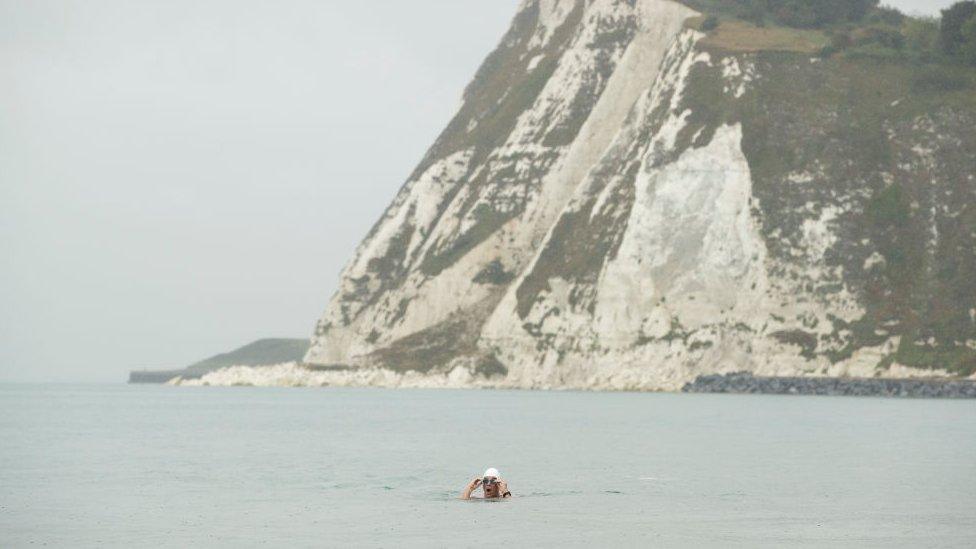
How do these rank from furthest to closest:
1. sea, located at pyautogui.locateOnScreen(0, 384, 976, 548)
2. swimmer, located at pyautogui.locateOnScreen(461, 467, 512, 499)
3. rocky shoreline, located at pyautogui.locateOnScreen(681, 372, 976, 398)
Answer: rocky shoreline, located at pyautogui.locateOnScreen(681, 372, 976, 398)
swimmer, located at pyautogui.locateOnScreen(461, 467, 512, 499)
sea, located at pyautogui.locateOnScreen(0, 384, 976, 548)

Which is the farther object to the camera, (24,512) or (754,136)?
(754,136)

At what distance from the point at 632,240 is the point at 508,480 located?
7446 centimetres

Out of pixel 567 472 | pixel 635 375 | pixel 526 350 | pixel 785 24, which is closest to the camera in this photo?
pixel 567 472

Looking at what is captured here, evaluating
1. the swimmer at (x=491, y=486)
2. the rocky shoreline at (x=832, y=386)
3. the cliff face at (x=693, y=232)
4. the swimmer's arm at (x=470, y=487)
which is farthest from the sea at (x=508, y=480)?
the cliff face at (x=693, y=232)

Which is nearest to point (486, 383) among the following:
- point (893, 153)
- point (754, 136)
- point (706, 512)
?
point (754, 136)

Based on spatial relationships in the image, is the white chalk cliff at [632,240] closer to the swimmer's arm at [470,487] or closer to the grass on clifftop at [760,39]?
the grass on clifftop at [760,39]

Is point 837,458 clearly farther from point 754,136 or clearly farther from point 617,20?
point 617,20

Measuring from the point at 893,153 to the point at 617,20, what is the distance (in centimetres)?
4321

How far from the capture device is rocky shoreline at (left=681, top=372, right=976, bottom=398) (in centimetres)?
9550

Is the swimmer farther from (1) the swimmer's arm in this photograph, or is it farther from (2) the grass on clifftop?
(2) the grass on clifftop

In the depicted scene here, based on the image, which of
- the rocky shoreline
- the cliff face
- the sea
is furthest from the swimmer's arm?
the cliff face

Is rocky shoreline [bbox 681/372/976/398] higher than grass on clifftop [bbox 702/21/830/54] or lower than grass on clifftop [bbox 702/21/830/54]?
lower

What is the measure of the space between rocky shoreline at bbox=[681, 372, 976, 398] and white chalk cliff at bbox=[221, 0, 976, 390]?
1.00 metres

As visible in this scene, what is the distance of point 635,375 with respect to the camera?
11062 cm
